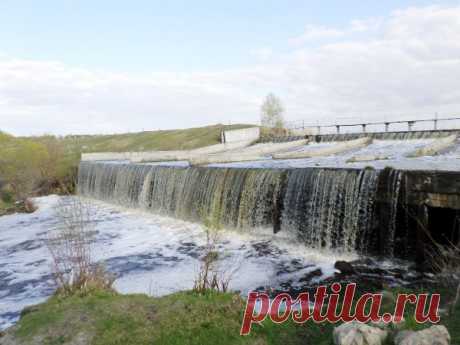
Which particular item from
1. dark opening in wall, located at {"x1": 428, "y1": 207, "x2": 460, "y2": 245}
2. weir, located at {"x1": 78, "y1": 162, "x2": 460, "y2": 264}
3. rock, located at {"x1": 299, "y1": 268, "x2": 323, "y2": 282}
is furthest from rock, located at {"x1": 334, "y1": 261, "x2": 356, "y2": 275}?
dark opening in wall, located at {"x1": 428, "y1": 207, "x2": 460, "y2": 245}

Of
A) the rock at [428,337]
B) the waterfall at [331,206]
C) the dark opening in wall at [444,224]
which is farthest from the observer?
the waterfall at [331,206]

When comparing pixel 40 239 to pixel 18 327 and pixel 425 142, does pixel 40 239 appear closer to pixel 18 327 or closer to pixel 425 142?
pixel 18 327

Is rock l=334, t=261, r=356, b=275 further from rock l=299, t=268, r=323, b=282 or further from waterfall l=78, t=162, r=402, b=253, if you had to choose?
waterfall l=78, t=162, r=402, b=253

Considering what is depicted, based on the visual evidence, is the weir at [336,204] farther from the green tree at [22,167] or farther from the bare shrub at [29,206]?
the green tree at [22,167]

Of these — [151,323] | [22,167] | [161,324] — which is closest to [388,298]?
[161,324]

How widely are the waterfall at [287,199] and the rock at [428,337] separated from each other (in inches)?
136

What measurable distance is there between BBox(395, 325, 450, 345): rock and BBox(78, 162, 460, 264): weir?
9.15 ft

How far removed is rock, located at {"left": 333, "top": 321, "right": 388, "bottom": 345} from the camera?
344 cm

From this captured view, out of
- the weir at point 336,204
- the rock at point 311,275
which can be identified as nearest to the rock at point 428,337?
the weir at point 336,204

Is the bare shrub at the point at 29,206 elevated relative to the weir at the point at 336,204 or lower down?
lower down

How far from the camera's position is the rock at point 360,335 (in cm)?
344

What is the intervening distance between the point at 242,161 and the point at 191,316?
18.3 m

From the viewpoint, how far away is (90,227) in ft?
45.0

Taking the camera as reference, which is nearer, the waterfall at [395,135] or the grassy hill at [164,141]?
the waterfall at [395,135]
